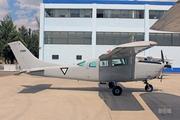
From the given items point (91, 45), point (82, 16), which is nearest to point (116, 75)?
point (91, 45)

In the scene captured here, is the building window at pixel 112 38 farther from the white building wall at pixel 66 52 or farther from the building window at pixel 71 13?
the building window at pixel 71 13

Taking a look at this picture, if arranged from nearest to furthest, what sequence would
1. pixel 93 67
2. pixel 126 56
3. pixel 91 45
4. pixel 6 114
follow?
pixel 6 114 < pixel 126 56 < pixel 93 67 < pixel 91 45

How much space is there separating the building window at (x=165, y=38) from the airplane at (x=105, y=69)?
21068 millimetres

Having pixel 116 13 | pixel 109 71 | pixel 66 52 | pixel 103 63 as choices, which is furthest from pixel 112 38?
pixel 109 71

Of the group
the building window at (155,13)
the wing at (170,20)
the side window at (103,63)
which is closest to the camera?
the wing at (170,20)

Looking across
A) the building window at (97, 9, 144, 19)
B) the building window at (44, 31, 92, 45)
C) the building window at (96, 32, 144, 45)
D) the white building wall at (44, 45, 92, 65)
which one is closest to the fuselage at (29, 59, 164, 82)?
the white building wall at (44, 45, 92, 65)

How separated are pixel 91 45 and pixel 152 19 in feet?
37.4

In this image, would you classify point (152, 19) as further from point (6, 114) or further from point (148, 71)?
point (6, 114)

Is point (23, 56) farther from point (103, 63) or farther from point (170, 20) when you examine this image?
point (170, 20)

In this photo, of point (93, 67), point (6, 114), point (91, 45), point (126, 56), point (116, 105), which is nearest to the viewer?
point (6, 114)

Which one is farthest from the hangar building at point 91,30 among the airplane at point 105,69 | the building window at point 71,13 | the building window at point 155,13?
the airplane at point 105,69

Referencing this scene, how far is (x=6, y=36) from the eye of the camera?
30406 mm

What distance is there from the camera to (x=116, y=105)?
722 centimetres

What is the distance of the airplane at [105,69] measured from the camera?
32.0ft
